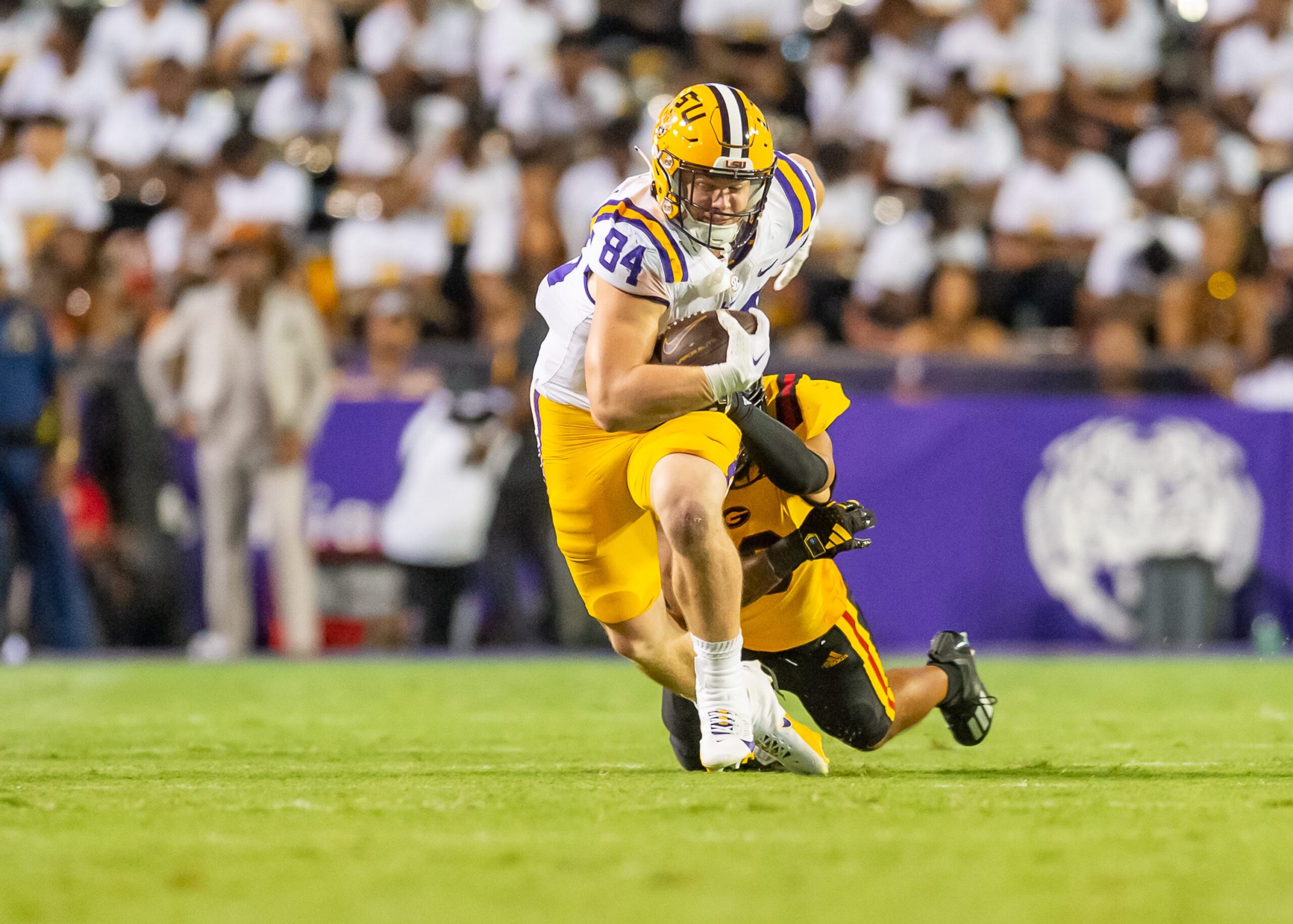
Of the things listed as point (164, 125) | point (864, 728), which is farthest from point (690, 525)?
point (164, 125)

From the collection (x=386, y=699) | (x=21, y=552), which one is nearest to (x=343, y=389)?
(x=21, y=552)

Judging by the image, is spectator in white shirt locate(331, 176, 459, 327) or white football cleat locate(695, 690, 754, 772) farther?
spectator in white shirt locate(331, 176, 459, 327)

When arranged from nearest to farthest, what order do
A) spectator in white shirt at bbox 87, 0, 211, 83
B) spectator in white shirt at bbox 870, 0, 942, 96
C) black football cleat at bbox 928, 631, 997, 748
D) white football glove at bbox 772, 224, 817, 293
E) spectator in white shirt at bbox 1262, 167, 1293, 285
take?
black football cleat at bbox 928, 631, 997, 748, white football glove at bbox 772, 224, 817, 293, spectator in white shirt at bbox 1262, 167, 1293, 285, spectator in white shirt at bbox 870, 0, 942, 96, spectator in white shirt at bbox 87, 0, 211, 83

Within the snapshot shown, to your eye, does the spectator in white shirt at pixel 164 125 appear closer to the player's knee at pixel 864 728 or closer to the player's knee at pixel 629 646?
the player's knee at pixel 629 646

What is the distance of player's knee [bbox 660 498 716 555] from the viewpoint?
4.80m

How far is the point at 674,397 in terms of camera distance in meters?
4.89

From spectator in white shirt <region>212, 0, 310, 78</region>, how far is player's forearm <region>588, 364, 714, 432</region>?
8621mm

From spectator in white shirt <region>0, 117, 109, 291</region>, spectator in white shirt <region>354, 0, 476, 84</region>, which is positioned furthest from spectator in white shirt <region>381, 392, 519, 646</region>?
spectator in white shirt <region>354, 0, 476, 84</region>

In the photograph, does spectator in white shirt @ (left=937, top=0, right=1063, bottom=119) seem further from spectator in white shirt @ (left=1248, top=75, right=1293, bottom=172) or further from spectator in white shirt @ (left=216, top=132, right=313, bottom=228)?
spectator in white shirt @ (left=216, top=132, right=313, bottom=228)

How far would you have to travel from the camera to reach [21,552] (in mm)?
10281

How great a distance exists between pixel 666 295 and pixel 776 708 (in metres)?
1.21

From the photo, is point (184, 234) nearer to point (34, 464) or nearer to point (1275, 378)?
point (34, 464)

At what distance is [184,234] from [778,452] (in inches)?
302

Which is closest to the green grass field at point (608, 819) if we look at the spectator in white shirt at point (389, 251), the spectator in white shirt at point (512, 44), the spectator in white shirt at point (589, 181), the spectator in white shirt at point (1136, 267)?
the spectator in white shirt at point (1136, 267)
